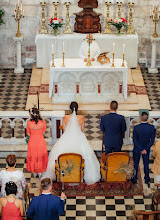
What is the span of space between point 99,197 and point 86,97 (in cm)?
537

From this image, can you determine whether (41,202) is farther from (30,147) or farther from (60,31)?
(60,31)

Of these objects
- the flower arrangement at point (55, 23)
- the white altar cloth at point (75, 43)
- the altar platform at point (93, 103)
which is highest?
the flower arrangement at point (55, 23)

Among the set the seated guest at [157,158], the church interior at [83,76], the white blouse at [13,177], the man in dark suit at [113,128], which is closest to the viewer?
the white blouse at [13,177]

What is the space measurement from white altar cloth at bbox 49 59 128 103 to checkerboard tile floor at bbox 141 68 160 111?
39.4 inches

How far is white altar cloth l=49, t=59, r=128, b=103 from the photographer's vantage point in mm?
14562

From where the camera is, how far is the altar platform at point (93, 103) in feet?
47.2

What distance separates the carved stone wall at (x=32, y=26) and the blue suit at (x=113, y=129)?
29.0 ft

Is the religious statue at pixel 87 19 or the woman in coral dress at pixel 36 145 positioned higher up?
the religious statue at pixel 87 19

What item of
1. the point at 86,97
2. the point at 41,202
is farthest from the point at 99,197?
the point at 86,97

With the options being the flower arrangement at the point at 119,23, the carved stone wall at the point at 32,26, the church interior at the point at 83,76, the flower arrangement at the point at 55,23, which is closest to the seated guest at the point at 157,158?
the church interior at the point at 83,76

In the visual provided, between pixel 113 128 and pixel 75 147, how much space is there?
2.91ft

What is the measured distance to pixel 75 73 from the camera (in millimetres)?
14562

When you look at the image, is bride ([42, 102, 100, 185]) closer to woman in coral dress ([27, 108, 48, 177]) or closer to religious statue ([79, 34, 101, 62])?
woman in coral dress ([27, 108, 48, 177])

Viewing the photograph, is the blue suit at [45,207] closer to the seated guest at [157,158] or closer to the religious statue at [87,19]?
the seated guest at [157,158]
